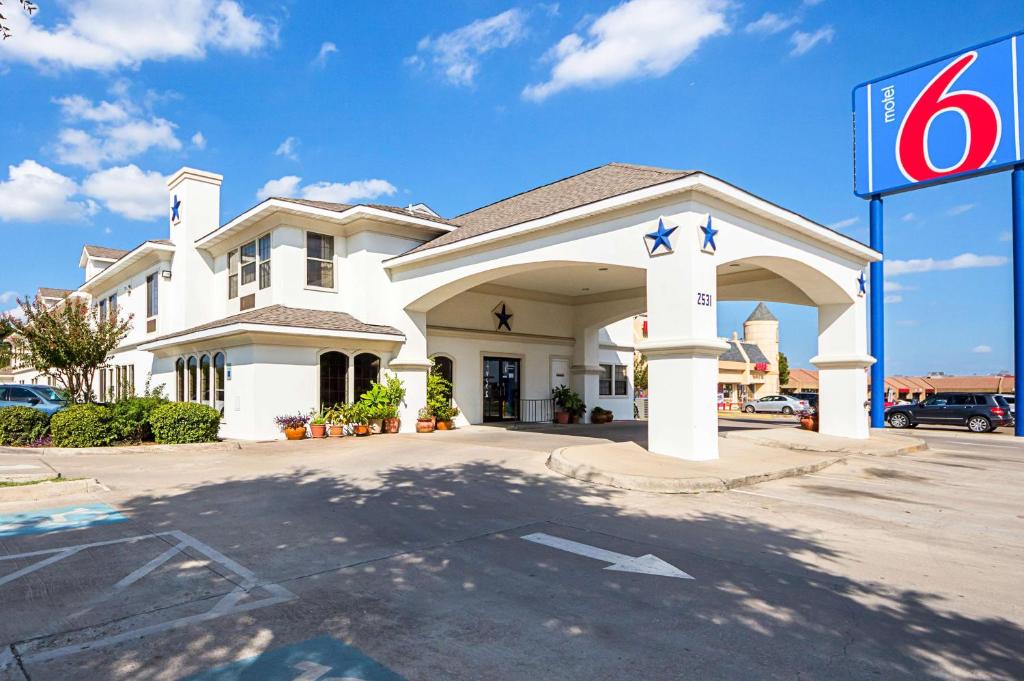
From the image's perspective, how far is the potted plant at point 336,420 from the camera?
18031mm

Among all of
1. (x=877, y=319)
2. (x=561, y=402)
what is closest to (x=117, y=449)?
(x=561, y=402)

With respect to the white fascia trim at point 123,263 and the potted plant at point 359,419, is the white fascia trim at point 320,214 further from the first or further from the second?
the potted plant at point 359,419

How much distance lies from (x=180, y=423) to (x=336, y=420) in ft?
13.1

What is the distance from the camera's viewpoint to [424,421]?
1942 centimetres

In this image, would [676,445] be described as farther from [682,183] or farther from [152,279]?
[152,279]

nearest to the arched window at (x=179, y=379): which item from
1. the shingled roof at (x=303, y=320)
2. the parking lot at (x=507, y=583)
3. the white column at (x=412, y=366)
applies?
the shingled roof at (x=303, y=320)

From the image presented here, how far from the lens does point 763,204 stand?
13.3m

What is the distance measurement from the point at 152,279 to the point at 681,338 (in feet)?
71.4

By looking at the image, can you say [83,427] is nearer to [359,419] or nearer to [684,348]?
[359,419]

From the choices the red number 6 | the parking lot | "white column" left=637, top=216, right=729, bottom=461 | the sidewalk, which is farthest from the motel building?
the red number 6

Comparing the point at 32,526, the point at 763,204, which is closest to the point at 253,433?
the point at 32,526

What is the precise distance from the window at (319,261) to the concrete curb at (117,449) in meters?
5.96

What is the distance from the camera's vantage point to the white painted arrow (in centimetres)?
593

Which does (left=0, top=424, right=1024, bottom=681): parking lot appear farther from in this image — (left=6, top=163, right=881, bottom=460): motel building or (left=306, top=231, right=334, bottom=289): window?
(left=306, top=231, right=334, bottom=289): window
